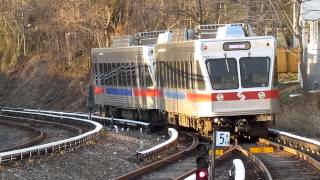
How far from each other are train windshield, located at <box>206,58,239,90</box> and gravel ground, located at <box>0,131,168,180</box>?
2.82 meters

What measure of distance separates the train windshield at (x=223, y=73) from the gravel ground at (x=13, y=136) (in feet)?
25.6

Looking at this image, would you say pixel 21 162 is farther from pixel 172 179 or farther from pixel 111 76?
pixel 111 76

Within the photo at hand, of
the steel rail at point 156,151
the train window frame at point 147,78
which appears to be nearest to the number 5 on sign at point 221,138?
the steel rail at point 156,151

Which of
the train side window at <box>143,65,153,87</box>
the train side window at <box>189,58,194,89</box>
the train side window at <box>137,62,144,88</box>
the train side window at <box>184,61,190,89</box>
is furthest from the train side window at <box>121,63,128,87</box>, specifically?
the train side window at <box>189,58,194,89</box>

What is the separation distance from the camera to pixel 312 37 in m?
36.7

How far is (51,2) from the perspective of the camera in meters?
59.1

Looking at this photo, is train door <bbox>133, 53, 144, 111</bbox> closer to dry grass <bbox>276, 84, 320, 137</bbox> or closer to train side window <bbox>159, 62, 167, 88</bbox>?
train side window <bbox>159, 62, 167, 88</bbox>

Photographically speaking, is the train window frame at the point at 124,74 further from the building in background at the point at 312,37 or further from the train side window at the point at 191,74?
the building in background at the point at 312,37

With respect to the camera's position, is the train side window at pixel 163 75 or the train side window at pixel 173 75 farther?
the train side window at pixel 163 75

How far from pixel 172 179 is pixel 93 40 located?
41400mm

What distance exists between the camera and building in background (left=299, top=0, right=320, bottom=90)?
3488 centimetres

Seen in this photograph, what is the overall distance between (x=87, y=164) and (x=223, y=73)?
5.66 metres

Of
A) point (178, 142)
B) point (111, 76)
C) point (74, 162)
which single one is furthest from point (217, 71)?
point (111, 76)

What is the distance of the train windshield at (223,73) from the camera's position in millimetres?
20203
